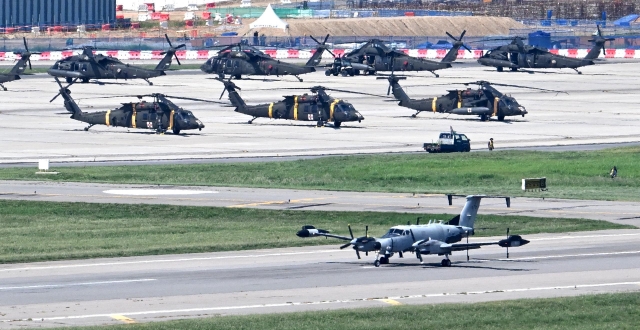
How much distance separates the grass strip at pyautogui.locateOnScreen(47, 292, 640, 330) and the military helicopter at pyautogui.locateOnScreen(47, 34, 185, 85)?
8764cm

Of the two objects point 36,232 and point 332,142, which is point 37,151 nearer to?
point 332,142

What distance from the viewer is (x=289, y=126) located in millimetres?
87750

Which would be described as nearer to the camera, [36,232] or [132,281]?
[132,281]

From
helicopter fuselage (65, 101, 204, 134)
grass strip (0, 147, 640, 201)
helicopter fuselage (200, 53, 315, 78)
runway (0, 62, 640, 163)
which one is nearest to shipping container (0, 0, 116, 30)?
runway (0, 62, 640, 163)

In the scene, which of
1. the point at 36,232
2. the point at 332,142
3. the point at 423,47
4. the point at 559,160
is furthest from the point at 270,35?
the point at 36,232

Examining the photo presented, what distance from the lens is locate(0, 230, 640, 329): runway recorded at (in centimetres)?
2883

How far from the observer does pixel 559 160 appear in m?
63.9

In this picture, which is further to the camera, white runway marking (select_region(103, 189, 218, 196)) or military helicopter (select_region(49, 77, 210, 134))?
military helicopter (select_region(49, 77, 210, 134))

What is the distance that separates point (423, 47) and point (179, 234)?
414ft

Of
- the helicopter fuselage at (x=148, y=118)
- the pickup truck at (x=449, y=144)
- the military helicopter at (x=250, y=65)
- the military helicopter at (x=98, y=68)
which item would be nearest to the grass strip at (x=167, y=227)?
the pickup truck at (x=449, y=144)

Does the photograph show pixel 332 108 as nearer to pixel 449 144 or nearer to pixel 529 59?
pixel 449 144

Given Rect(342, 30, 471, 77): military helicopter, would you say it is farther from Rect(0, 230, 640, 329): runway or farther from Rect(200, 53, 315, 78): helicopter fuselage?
Rect(0, 230, 640, 329): runway

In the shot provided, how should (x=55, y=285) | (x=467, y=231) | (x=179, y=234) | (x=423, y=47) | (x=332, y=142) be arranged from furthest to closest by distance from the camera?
1. (x=423, y=47)
2. (x=332, y=142)
3. (x=179, y=234)
4. (x=467, y=231)
5. (x=55, y=285)

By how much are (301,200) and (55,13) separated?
468 feet
